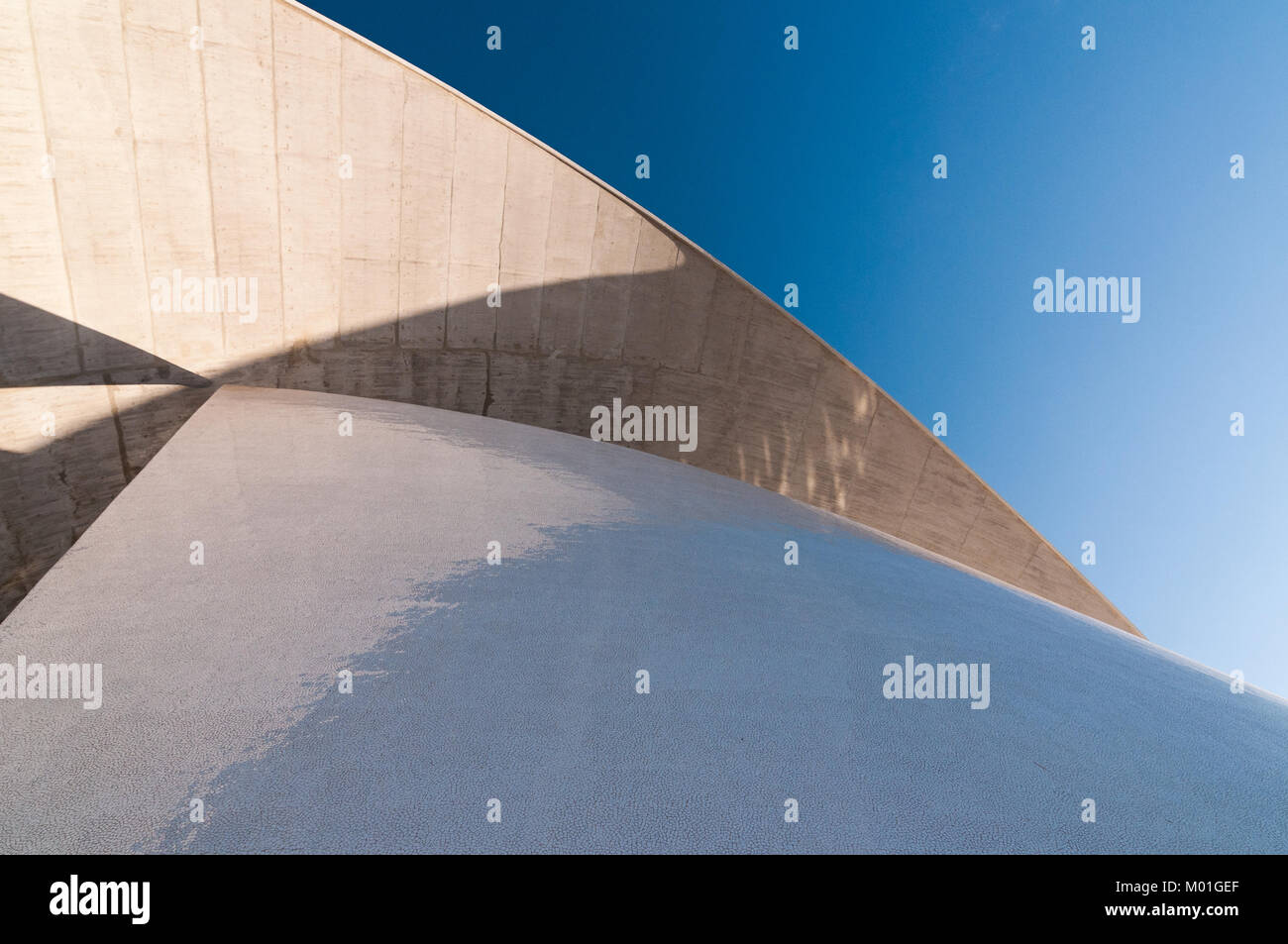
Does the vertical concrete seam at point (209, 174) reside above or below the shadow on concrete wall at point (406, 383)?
above

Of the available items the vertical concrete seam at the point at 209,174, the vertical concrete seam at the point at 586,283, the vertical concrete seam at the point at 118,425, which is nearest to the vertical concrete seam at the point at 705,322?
the vertical concrete seam at the point at 586,283

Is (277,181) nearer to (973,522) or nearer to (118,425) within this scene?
(118,425)

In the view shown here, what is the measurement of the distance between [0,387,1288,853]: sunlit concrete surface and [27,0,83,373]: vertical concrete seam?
3769 millimetres

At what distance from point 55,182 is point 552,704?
861cm

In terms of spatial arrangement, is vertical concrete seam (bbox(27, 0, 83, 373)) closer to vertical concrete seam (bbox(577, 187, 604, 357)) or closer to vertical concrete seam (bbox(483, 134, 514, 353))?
vertical concrete seam (bbox(483, 134, 514, 353))

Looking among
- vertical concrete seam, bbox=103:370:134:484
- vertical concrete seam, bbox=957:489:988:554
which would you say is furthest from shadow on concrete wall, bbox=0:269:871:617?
vertical concrete seam, bbox=957:489:988:554

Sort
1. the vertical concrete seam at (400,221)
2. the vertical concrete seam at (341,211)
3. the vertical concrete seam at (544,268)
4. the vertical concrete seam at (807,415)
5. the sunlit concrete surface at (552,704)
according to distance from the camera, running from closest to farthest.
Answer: the sunlit concrete surface at (552,704) < the vertical concrete seam at (341,211) < the vertical concrete seam at (400,221) < the vertical concrete seam at (544,268) < the vertical concrete seam at (807,415)

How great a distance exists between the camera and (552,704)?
3.21 m

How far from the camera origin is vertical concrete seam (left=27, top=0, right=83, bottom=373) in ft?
25.6

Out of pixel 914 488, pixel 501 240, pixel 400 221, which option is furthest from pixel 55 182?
pixel 914 488

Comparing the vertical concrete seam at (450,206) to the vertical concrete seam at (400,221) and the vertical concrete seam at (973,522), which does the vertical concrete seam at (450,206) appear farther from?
the vertical concrete seam at (973,522)

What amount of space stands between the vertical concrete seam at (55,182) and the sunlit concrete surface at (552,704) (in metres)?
3.77

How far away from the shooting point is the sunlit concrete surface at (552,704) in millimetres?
2557

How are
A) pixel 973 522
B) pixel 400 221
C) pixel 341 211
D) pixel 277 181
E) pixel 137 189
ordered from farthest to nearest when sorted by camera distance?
pixel 973 522, pixel 400 221, pixel 341 211, pixel 277 181, pixel 137 189
